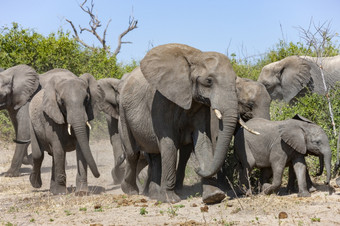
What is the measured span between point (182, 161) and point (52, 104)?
2278 millimetres

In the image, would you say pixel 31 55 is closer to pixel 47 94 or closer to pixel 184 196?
pixel 47 94

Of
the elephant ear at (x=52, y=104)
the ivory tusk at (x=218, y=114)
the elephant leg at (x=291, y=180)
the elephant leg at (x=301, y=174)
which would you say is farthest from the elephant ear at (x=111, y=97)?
the ivory tusk at (x=218, y=114)

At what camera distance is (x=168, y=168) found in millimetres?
7738

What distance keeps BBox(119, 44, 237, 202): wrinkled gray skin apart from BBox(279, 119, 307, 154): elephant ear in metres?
0.93

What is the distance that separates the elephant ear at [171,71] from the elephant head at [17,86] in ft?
19.0

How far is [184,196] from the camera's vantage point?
851cm

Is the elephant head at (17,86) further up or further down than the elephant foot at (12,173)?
further up

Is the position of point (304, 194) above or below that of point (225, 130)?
below

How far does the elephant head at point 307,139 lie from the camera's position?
748cm

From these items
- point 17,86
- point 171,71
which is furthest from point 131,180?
point 17,86

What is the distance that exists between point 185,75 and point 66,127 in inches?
111

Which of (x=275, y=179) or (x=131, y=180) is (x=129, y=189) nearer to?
(x=131, y=180)

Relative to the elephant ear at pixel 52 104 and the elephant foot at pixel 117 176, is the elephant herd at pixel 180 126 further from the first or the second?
the elephant foot at pixel 117 176

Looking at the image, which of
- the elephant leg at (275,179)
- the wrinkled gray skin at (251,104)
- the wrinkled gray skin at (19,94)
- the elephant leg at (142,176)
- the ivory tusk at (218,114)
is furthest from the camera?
the wrinkled gray skin at (19,94)
